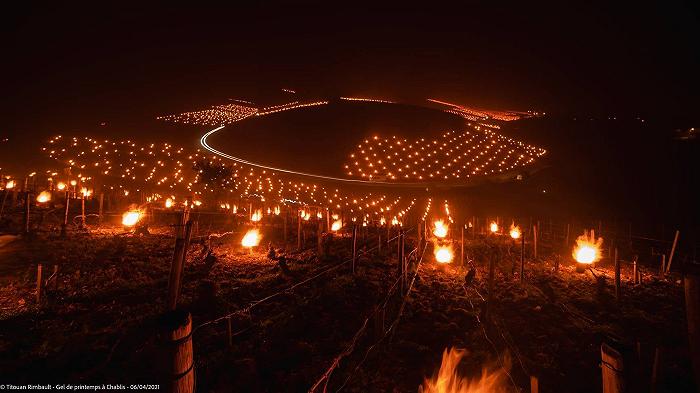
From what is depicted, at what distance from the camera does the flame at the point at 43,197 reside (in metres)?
19.3

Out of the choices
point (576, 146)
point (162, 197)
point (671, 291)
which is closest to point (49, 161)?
point (162, 197)

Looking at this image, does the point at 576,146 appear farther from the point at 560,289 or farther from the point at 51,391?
the point at 51,391

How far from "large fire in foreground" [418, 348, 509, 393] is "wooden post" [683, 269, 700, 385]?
10.5 feet

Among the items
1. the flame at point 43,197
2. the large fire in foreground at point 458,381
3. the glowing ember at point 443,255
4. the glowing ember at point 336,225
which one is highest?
the flame at point 43,197

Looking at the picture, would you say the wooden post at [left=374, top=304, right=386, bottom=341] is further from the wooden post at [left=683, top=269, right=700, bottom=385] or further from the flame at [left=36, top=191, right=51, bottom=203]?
the flame at [left=36, top=191, right=51, bottom=203]

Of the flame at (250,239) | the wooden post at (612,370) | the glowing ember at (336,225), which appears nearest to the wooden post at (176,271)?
the wooden post at (612,370)

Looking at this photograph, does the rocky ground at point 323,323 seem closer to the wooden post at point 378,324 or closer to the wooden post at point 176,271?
the wooden post at point 378,324

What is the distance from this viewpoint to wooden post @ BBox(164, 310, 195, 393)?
2.18 m

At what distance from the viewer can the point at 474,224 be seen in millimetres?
19734

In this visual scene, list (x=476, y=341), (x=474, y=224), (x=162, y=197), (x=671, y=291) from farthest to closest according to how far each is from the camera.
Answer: (x=162, y=197) → (x=474, y=224) → (x=671, y=291) → (x=476, y=341)

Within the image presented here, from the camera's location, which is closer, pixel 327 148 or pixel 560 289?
pixel 560 289

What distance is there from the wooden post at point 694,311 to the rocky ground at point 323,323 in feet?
1.54

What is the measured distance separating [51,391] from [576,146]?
49.7m

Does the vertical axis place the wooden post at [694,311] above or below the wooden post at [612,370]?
above
